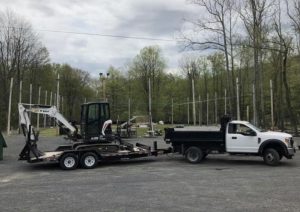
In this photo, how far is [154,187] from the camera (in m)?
13.9

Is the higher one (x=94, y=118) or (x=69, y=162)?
(x=94, y=118)

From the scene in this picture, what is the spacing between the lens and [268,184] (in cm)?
1439

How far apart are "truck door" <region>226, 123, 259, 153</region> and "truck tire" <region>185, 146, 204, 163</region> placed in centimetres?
128

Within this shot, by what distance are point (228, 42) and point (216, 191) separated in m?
34.3

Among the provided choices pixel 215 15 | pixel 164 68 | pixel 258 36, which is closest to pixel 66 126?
pixel 258 36

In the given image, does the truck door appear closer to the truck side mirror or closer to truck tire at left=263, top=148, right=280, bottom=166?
the truck side mirror

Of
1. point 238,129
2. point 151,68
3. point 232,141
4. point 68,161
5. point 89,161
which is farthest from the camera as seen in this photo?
point 151,68

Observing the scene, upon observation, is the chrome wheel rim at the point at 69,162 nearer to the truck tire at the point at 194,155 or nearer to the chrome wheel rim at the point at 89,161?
the chrome wheel rim at the point at 89,161

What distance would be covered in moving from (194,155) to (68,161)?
19.0ft

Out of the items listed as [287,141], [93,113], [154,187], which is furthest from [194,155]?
[154,187]

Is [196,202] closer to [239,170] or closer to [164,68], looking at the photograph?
[239,170]

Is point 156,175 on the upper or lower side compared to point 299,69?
lower

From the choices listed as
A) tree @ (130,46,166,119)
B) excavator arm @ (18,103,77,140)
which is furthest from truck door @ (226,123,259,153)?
tree @ (130,46,166,119)

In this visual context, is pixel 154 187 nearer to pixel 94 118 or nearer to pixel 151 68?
pixel 94 118
